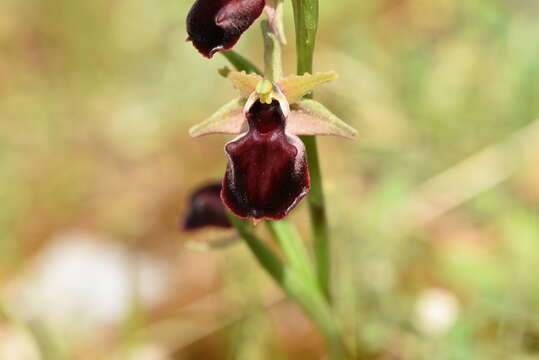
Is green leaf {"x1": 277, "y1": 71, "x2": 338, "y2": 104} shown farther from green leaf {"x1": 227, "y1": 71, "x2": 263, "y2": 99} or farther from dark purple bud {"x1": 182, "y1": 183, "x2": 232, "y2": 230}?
dark purple bud {"x1": 182, "y1": 183, "x2": 232, "y2": 230}

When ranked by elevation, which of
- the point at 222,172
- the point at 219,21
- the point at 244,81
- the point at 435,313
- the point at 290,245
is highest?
the point at 219,21

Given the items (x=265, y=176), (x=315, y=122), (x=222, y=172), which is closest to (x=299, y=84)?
(x=315, y=122)

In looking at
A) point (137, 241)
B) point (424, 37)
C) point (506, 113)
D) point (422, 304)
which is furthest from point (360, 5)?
point (422, 304)

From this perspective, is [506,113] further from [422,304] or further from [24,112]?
[24,112]

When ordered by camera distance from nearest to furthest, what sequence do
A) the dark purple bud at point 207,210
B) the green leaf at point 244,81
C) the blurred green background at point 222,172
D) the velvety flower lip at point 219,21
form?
1. the velvety flower lip at point 219,21
2. the green leaf at point 244,81
3. the dark purple bud at point 207,210
4. the blurred green background at point 222,172

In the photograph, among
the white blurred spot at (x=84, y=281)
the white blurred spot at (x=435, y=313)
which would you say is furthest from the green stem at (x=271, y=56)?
the white blurred spot at (x=84, y=281)

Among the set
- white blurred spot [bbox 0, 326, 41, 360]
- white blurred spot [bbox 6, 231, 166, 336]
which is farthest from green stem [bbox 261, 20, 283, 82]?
white blurred spot [bbox 0, 326, 41, 360]

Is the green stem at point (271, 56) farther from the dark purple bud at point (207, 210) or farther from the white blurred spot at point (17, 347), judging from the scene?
the white blurred spot at point (17, 347)

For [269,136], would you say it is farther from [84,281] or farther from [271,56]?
[84,281]
